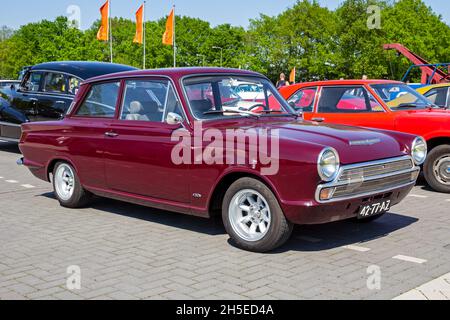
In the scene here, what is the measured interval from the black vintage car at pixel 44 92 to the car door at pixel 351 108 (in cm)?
467

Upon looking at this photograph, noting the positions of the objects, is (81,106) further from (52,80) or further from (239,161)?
(52,80)

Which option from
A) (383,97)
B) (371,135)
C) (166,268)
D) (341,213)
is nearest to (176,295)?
(166,268)

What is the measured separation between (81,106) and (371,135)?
370 cm

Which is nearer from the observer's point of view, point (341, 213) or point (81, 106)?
point (341, 213)

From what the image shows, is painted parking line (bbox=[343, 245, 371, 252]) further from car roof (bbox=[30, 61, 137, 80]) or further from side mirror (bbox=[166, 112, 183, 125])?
car roof (bbox=[30, 61, 137, 80])

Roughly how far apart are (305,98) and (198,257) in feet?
17.0

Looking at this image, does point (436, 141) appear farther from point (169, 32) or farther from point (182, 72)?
point (169, 32)

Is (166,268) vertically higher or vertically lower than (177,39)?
lower

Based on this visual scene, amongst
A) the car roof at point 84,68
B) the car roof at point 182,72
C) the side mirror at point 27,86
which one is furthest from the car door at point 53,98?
the car roof at point 182,72

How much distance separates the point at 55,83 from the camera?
12188mm

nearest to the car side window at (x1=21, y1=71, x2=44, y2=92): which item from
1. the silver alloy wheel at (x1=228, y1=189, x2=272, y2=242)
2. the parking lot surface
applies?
the parking lot surface

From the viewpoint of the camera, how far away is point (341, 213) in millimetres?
4969

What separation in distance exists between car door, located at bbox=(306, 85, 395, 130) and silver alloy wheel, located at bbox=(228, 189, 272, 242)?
166 inches

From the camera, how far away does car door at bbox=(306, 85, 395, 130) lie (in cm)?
890
